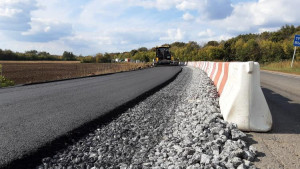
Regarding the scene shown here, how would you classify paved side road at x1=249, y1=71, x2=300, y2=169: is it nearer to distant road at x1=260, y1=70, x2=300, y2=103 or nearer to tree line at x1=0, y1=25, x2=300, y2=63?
distant road at x1=260, y1=70, x2=300, y2=103

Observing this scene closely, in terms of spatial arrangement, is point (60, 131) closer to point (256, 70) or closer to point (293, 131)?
point (256, 70)

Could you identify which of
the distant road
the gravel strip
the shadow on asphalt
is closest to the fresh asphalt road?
the gravel strip

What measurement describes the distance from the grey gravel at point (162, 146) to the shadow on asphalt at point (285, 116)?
0.91 m

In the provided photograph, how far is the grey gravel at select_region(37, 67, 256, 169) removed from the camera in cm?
286

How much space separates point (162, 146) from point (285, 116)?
2.87 m

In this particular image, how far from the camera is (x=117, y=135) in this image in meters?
4.02

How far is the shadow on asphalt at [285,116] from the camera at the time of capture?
394 centimetres

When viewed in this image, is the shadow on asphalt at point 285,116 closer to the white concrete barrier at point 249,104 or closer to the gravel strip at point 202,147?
the white concrete barrier at point 249,104

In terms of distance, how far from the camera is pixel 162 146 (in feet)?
11.5

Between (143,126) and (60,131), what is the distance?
58.4 inches

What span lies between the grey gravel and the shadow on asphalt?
905 mm

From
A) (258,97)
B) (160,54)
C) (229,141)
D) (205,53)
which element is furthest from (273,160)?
(205,53)

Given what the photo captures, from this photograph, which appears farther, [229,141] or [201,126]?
[201,126]

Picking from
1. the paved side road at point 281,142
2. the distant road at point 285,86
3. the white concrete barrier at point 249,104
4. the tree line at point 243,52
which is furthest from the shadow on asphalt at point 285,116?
the tree line at point 243,52
